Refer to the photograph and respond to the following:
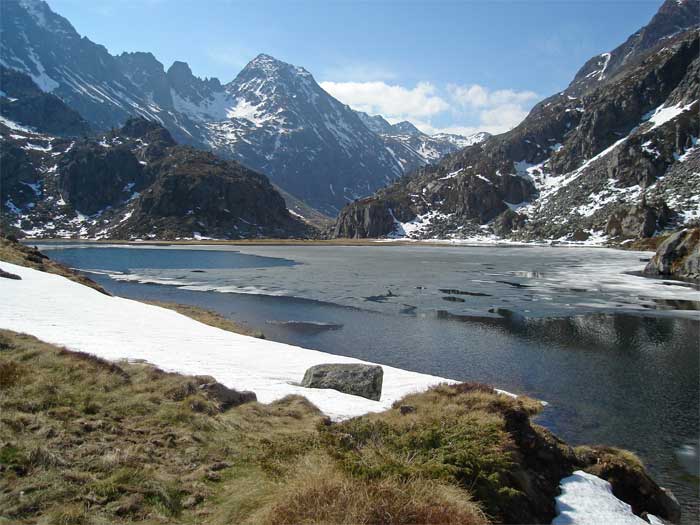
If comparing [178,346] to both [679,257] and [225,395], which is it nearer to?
[225,395]

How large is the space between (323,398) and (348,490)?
356 inches

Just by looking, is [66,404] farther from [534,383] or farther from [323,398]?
[534,383]

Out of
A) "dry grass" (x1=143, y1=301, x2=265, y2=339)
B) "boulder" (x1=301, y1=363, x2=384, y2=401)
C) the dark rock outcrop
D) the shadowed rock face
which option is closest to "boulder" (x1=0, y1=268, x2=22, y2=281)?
"dry grass" (x1=143, y1=301, x2=265, y2=339)

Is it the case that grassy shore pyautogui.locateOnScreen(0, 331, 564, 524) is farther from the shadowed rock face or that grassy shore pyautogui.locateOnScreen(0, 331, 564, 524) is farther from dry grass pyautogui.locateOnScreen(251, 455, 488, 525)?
the shadowed rock face

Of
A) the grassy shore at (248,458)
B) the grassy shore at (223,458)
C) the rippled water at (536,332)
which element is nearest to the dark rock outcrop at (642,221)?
the rippled water at (536,332)

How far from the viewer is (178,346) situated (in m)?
21.1

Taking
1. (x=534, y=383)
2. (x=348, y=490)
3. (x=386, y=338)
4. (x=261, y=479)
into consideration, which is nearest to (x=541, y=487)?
(x=348, y=490)

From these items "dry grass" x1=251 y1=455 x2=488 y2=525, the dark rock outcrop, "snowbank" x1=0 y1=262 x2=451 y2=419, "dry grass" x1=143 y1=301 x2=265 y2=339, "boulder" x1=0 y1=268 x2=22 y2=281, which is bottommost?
"dry grass" x1=143 y1=301 x2=265 y2=339

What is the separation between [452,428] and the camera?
9711mm

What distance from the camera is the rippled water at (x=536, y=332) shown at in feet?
58.8

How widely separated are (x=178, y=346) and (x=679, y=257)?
71.8 metres

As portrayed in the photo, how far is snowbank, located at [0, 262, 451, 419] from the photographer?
1614cm

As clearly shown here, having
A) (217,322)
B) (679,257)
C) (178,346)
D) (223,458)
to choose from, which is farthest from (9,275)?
(679,257)

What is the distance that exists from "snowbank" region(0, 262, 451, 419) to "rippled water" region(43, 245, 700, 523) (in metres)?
5.92
